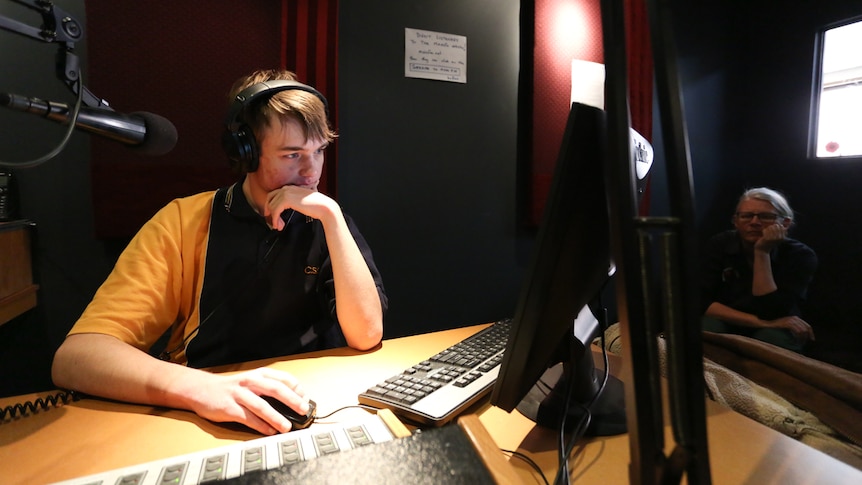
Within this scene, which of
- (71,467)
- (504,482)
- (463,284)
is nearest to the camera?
(504,482)

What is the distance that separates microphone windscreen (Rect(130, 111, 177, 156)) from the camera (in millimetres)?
701

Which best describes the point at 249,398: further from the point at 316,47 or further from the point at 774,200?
the point at 774,200

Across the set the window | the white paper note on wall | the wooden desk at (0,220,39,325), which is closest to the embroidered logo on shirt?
the window

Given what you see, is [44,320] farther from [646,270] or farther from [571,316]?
[646,270]

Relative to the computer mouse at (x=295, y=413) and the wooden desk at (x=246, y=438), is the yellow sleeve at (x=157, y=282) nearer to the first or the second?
the wooden desk at (x=246, y=438)

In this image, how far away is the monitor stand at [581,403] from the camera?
706 millimetres

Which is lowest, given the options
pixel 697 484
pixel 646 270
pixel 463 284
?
pixel 463 284

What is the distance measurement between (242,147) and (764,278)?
237 centimetres

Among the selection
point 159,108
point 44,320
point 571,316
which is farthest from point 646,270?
point 44,320

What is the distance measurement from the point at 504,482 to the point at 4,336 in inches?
77.7

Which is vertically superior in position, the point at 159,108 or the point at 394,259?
the point at 159,108

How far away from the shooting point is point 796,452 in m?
0.66

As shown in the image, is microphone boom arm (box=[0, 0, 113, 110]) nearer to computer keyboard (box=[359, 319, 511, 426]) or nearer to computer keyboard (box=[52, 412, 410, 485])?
computer keyboard (box=[52, 412, 410, 485])

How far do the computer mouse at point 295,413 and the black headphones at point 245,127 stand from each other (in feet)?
2.30
